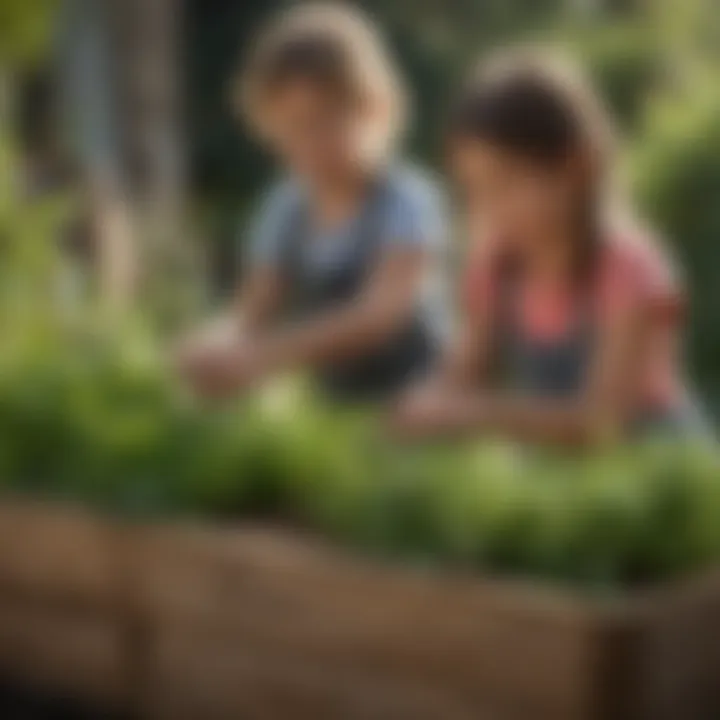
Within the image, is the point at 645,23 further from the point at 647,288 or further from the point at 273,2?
the point at 273,2

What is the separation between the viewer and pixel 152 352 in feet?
4.99

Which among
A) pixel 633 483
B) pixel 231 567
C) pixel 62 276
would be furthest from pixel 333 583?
pixel 62 276

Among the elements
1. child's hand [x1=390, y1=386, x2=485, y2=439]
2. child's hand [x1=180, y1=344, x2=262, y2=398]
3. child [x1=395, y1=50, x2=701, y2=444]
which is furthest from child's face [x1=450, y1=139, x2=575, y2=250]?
child's hand [x1=180, y1=344, x2=262, y2=398]

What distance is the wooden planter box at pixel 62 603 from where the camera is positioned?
147 centimetres

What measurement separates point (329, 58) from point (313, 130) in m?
0.05

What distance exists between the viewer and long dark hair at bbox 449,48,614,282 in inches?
51.5

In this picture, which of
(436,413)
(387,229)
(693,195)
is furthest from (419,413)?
(693,195)

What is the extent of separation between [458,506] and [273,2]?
36 centimetres

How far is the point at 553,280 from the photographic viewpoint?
52.2 inches

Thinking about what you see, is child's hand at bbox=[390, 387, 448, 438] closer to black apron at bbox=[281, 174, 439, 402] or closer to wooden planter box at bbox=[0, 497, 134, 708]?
black apron at bbox=[281, 174, 439, 402]

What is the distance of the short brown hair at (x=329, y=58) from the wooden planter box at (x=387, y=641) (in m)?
0.28

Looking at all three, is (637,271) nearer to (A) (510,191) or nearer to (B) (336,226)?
(A) (510,191)

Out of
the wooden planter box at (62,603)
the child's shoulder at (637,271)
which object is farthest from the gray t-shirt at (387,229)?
the wooden planter box at (62,603)

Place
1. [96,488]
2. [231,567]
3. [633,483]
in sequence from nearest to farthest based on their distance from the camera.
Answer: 1. [633,483]
2. [231,567]
3. [96,488]
